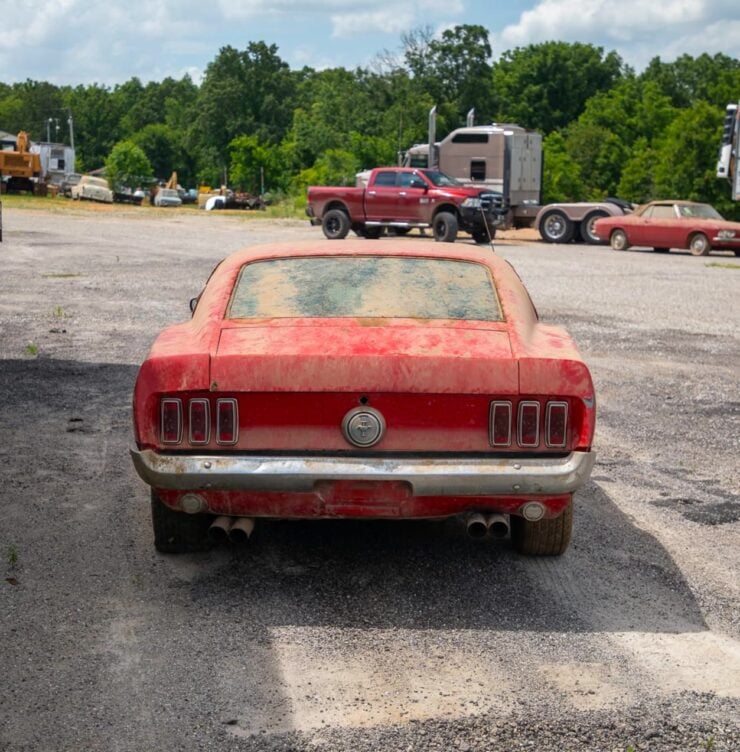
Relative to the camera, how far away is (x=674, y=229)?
29.7 metres

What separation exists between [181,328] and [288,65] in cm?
12928

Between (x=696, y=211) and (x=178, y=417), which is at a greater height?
(x=178, y=417)

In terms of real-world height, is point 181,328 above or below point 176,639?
above

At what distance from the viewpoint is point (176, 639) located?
459 cm

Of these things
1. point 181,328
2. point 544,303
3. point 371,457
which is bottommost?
point 544,303

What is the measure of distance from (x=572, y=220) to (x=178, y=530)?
95.0 feet

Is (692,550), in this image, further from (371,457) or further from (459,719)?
(459,719)

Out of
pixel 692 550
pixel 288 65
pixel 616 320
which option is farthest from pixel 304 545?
pixel 288 65

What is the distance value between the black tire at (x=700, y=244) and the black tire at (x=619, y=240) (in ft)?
5.89

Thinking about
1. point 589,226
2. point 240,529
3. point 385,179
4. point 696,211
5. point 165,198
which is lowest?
point 165,198

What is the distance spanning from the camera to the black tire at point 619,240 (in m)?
30.9

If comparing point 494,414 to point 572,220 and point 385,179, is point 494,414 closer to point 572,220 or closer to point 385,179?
point 385,179

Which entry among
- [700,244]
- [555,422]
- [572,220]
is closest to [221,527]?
[555,422]

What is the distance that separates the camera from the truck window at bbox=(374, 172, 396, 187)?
102 feet
